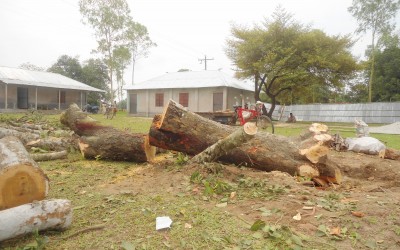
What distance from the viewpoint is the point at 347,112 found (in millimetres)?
23641

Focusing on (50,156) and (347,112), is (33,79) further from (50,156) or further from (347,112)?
(347,112)

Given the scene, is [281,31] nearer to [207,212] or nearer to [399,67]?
[399,67]

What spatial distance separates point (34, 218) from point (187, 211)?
4.41ft

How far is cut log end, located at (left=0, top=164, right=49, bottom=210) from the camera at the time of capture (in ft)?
8.81

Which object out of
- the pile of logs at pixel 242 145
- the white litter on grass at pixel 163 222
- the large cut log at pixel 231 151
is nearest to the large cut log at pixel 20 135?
the pile of logs at pixel 242 145

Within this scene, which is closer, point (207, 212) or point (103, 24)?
point (207, 212)

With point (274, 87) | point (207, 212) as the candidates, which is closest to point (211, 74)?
point (274, 87)

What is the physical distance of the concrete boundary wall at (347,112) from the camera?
21.4m

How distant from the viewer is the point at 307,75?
19.6m

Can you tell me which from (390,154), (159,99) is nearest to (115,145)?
(390,154)

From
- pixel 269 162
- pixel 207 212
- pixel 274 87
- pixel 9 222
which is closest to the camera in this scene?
pixel 9 222

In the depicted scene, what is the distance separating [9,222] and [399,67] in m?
33.2

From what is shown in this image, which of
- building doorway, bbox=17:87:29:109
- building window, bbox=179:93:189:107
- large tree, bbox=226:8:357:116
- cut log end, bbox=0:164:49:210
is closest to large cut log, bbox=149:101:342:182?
cut log end, bbox=0:164:49:210

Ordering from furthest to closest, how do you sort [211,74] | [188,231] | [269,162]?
1. [211,74]
2. [269,162]
3. [188,231]
